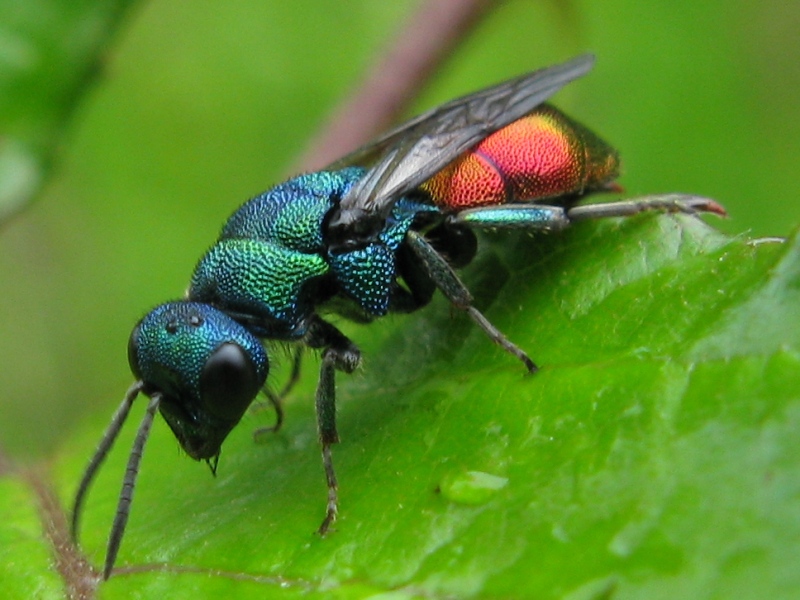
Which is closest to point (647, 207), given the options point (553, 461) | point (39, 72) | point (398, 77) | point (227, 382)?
point (553, 461)

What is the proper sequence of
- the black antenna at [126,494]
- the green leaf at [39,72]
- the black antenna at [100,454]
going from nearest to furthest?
the black antenna at [126,494] < the black antenna at [100,454] < the green leaf at [39,72]

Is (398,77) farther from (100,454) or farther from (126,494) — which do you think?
(126,494)

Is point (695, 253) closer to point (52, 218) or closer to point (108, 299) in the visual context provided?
point (108, 299)

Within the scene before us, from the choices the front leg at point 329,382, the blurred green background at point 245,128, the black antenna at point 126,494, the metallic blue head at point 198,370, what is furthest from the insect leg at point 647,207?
the blurred green background at point 245,128

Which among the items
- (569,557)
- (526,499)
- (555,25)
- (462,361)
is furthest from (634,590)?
(555,25)

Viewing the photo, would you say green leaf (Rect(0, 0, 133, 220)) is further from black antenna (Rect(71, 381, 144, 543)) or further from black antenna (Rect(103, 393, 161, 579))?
black antenna (Rect(103, 393, 161, 579))

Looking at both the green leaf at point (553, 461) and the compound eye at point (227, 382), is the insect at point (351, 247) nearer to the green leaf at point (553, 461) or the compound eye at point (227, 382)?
the compound eye at point (227, 382)
